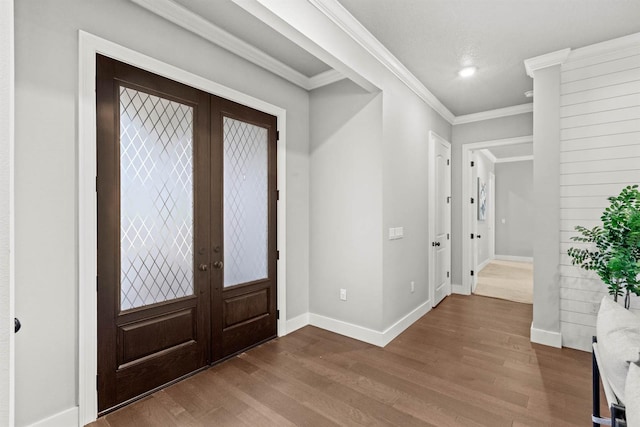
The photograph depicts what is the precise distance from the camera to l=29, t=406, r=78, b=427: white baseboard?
1754mm

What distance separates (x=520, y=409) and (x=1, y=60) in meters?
2.97

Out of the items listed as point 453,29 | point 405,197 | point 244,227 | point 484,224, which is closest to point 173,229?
point 244,227

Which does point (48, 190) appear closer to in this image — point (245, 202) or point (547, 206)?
point (245, 202)

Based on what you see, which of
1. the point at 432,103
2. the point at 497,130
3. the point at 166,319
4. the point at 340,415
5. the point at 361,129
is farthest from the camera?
the point at 497,130

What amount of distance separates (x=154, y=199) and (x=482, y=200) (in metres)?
6.86

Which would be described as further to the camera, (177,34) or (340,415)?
(177,34)

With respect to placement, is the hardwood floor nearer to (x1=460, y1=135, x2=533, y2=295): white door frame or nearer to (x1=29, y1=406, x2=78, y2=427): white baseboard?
(x1=29, y1=406, x2=78, y2=427): white baseboard

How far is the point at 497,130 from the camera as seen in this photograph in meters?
4.55

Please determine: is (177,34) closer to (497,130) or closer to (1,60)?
(1,60)

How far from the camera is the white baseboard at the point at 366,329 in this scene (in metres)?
3.04

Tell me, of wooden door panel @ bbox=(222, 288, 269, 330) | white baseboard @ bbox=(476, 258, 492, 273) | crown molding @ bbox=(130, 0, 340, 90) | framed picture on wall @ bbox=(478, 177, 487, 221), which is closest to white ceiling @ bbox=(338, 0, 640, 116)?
crown molding @ bbox=(130, 0, 340, 90)

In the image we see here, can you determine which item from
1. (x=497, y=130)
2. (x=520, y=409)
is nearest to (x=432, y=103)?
(x=497, y=130)

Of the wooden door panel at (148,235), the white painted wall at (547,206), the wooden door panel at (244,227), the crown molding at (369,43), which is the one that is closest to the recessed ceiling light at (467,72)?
the crown molding at (369,43)

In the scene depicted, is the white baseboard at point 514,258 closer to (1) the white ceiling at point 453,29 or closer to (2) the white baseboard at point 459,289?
(2) the white baseboard at point 459,289
